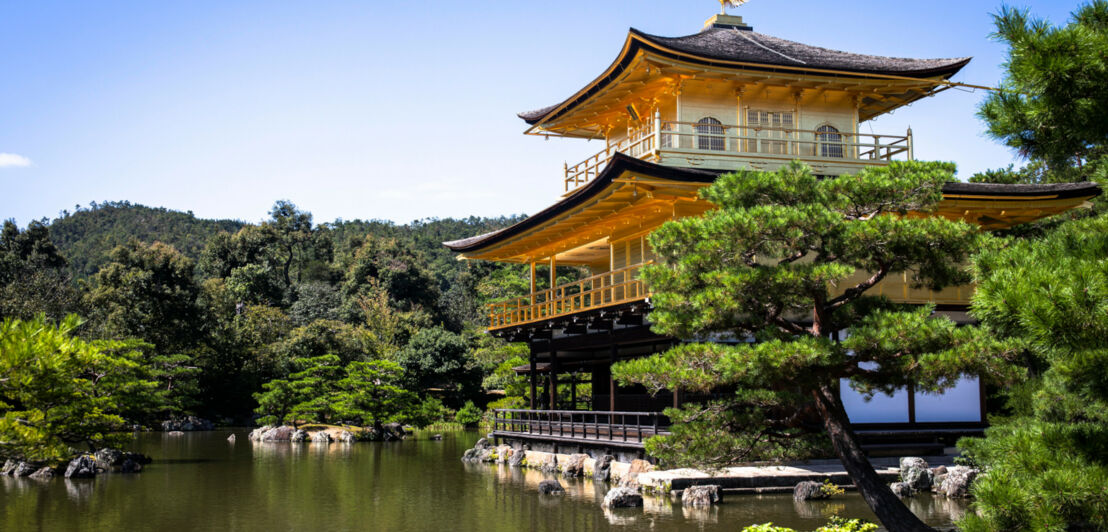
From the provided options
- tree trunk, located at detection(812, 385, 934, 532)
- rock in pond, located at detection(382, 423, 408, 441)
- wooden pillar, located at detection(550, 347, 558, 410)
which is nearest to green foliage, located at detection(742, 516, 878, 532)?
tree trunk, located at detection(812, 385, 934, 532)

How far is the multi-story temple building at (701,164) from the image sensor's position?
1631 centimetres

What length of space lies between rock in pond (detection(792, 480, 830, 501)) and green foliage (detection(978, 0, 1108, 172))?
8173mm

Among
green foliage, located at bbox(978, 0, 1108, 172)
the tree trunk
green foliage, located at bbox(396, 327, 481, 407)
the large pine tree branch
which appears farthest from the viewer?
green foliage, located at bbox(396, 327, 481, 407)

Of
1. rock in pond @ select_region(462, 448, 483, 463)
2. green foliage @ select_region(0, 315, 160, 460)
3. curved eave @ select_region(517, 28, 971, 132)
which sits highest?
curved eave @ select_region(517, 28, 971, 132)

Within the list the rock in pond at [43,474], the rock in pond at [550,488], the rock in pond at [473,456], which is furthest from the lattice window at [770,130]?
the rock in pond at [43,474]

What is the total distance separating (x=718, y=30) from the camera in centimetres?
2094

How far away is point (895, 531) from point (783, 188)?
375 centimetres

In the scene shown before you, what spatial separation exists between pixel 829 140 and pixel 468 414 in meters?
23.2

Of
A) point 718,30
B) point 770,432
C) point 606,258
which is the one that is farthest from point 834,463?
point 718,30

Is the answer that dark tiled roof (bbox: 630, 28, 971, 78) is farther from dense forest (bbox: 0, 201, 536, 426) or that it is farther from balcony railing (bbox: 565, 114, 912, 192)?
dense forest (bbox: 0, 201, 536, 426)

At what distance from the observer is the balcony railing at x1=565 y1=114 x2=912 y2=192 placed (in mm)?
17766

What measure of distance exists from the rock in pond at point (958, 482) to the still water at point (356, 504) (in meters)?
0.43

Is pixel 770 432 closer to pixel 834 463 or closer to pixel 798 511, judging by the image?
pixel 798 511

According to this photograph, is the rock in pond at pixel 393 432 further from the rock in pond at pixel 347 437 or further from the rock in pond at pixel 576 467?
the rock in pond at pixel 576 467
